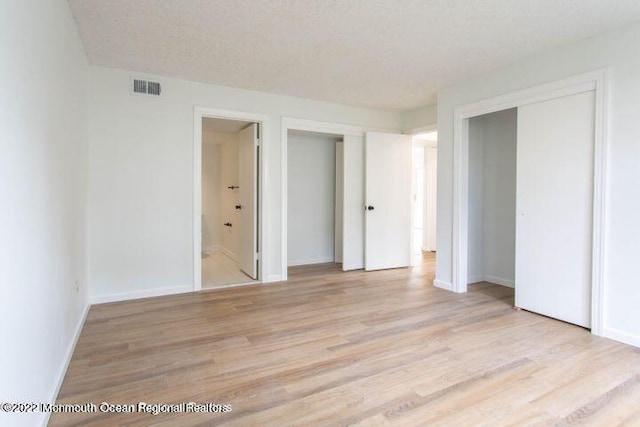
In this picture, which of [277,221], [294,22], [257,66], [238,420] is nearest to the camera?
[238,420]

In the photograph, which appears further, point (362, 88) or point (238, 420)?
point (362, 88)

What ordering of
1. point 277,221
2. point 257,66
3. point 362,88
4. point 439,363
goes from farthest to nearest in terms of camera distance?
point 277,221 → point 362,88 → point 257,66 → point 439,363

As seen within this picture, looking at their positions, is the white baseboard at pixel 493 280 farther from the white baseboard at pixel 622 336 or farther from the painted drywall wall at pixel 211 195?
the painted drywall wall at pixel 211 195

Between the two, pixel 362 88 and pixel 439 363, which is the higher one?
pixel 362 88

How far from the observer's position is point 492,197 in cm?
451

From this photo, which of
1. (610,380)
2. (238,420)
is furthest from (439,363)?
(238,420)

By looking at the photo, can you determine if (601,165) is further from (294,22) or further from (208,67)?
(208,67)

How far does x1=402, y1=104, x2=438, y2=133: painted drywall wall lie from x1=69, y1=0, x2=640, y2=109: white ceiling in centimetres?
99

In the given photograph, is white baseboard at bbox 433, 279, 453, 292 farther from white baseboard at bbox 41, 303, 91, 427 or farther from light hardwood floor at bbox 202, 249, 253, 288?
white baseboard at bbox 41, 303, 91, 427

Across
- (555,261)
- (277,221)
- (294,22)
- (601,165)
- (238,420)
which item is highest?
(294,22)

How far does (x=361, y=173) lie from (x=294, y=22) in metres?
2.89

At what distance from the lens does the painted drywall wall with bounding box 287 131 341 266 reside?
5820mm

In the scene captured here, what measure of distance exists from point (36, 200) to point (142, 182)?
7.17 feet

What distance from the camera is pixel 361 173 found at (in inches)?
208
